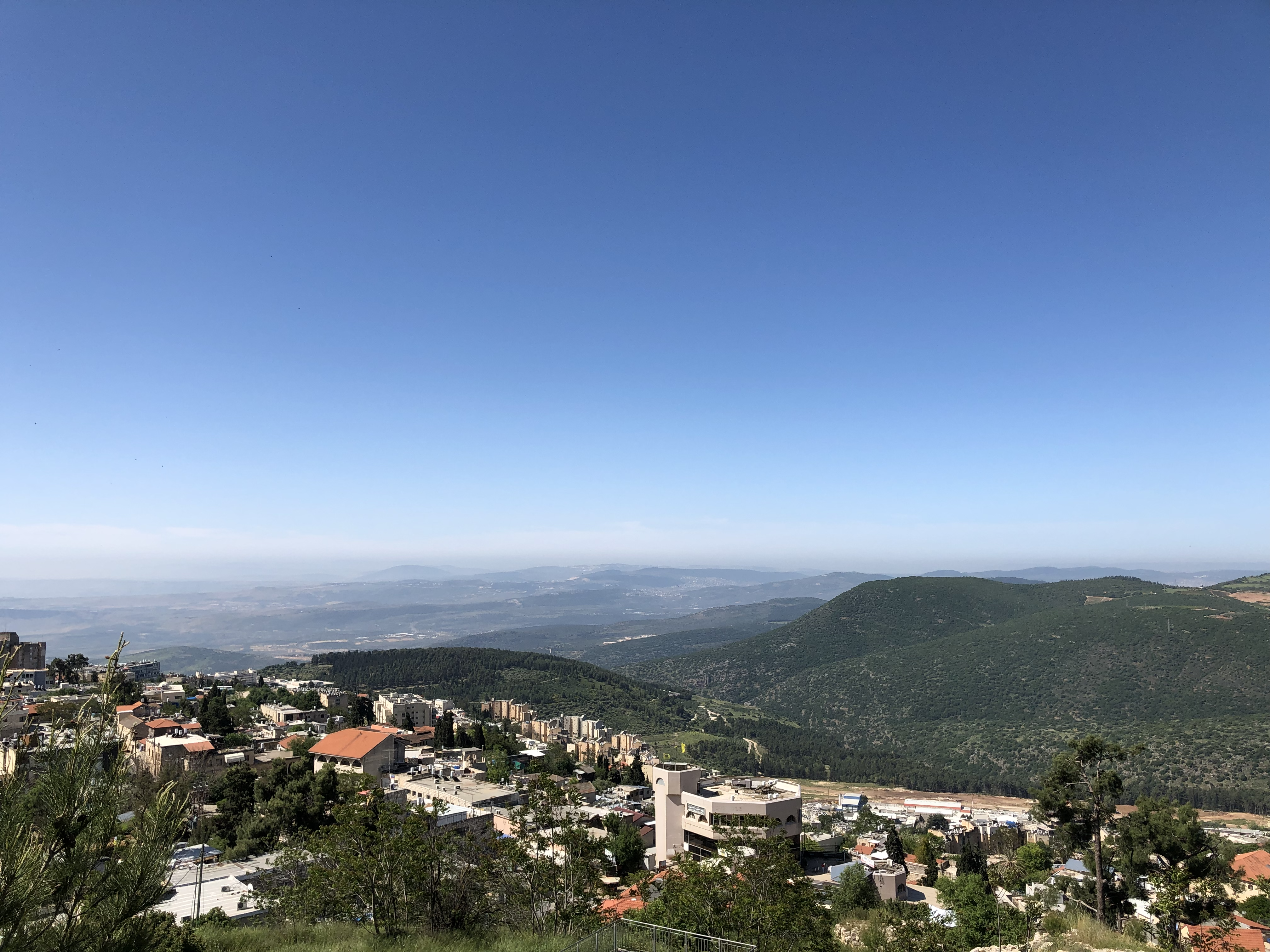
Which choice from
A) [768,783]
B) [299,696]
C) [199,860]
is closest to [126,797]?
[199,860]

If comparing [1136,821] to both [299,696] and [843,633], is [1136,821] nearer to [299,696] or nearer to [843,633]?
[299,696]

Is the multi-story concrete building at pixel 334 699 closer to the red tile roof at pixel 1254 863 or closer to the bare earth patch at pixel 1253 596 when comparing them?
the red tile roof at pixel 1254 863

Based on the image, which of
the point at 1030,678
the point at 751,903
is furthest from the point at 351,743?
the point at 1030,678

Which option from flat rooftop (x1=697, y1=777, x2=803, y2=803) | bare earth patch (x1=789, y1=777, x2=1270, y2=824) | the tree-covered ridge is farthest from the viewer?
the tree-covered ridge

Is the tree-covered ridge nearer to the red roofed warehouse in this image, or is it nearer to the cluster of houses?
Answer: the cluster of houses

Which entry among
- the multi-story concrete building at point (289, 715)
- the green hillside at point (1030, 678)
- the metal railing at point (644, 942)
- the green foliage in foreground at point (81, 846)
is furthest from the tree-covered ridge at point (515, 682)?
the green foliage in foreground at point (81, 846)

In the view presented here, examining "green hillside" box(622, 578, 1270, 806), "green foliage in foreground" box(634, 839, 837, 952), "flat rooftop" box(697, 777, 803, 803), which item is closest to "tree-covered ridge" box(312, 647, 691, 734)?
"green hillside" box(622, 578, 1270, 806)
